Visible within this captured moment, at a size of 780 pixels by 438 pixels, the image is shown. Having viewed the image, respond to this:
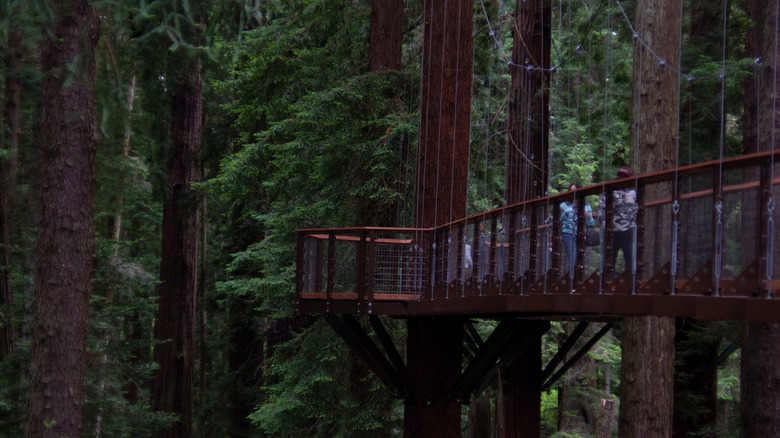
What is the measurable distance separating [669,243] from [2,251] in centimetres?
1460

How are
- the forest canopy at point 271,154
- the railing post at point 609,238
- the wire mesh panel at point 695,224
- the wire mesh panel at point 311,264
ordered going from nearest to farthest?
the wire mesh panel at point 695,224, the railing post at point 609,238, the forest canopy at point 271,154, the wire mesh panel at point 311,264

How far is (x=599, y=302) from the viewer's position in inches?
245

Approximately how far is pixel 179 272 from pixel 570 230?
43.0 feet

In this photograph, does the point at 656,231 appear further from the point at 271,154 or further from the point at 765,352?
the point at 271,154

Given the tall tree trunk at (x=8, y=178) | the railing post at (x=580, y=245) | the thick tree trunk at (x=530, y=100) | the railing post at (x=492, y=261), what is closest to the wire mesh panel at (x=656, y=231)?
the railing post at (x=580, y=245)

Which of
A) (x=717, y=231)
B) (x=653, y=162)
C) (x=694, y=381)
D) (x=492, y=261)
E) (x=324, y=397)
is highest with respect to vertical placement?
(x=653, y=162)

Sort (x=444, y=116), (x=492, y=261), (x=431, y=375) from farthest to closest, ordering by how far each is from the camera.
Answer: (x=444, y=116)
(x=431, y=375)
(x=492, y=261)

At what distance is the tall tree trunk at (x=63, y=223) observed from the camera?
31.9ft

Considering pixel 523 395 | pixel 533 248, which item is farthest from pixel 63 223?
pixel 523 395

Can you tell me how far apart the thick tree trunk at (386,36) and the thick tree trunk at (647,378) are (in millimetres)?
5536

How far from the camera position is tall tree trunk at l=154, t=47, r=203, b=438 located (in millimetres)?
18641

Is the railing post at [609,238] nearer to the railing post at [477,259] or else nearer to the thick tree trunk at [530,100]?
the railing post at [477,259]

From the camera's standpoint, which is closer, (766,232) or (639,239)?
(766,232)

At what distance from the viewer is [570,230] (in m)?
7.36
